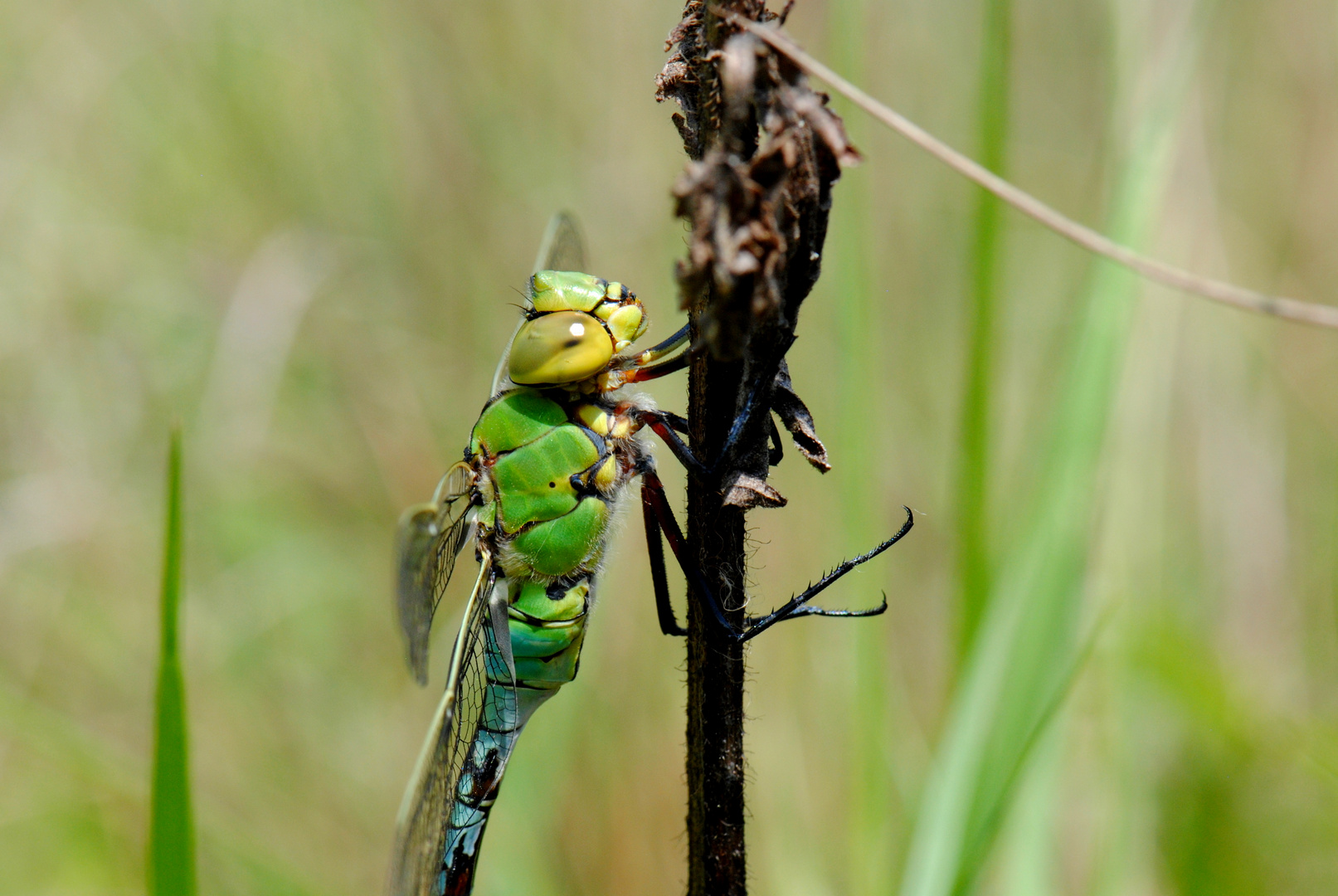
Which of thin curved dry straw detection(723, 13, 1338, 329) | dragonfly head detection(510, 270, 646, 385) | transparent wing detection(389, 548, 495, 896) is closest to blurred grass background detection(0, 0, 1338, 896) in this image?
transparent wing detection(389, 548, 495, 896)

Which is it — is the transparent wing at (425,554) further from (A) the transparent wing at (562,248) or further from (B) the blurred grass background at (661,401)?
(B) the blurred grass background at (661,401)

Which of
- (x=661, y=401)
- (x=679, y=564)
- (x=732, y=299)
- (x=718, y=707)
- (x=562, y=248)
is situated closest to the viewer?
(x=732, y=299)

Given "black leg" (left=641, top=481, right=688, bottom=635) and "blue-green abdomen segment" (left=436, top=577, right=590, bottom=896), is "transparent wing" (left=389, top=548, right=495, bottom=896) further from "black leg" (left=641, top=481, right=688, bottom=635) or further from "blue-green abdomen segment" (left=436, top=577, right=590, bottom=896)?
"black leg" (left=641, top=481, right=688, bottom=635)

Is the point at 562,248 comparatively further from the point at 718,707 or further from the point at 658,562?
the point at 718,707

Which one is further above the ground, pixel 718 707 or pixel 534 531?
pixel 534 531

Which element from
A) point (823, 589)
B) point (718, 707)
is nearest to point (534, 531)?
point (823, 589)

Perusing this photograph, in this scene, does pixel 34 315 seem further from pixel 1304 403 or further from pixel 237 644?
pixel 1304 403
